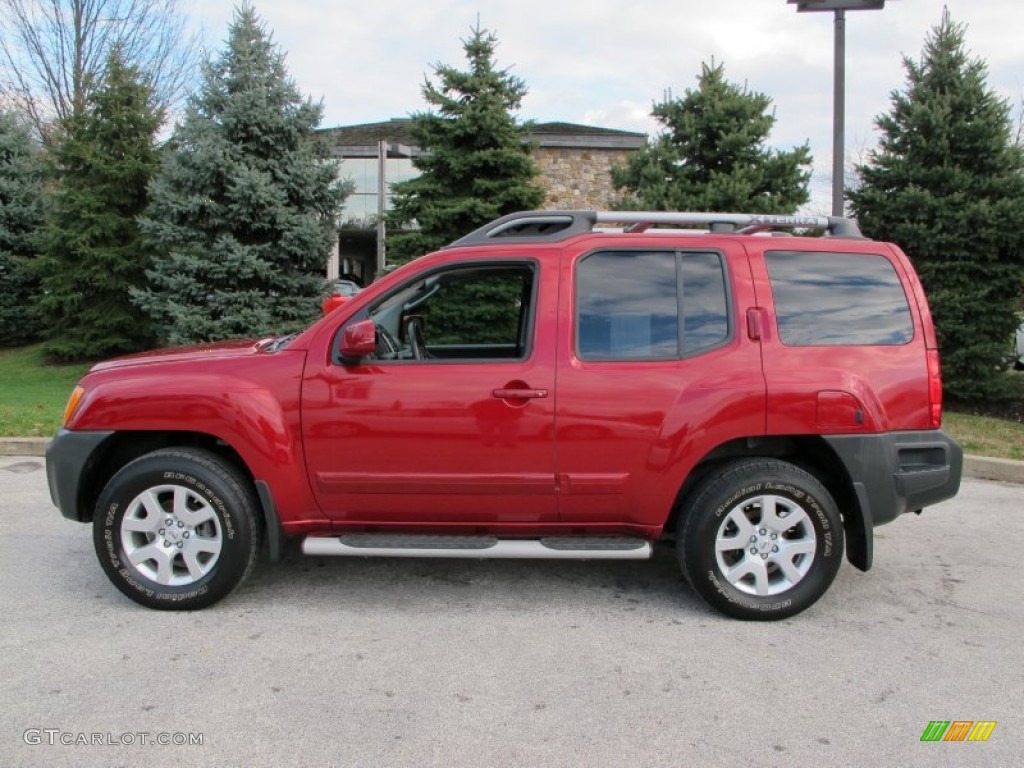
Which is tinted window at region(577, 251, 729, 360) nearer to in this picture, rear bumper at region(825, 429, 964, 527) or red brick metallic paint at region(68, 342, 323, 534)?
rear bumper at region(825, 429, 964, 527)

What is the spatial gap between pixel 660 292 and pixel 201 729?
9.17 ft

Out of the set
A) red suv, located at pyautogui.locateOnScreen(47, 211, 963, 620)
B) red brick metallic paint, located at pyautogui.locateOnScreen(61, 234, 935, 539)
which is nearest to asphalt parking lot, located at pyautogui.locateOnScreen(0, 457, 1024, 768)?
red suv, located at pyautogui.locateOnScreen(47, 211, 963, 620)

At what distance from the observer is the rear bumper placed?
3.76m

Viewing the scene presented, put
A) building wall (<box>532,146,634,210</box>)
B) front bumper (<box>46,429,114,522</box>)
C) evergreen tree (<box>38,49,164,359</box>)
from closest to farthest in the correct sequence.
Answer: front bumper (<box>46,429,114,522</box>), evergreen tree (<box>38,49,164,359</box>), building wall (<box>532,146,634,210</box>)

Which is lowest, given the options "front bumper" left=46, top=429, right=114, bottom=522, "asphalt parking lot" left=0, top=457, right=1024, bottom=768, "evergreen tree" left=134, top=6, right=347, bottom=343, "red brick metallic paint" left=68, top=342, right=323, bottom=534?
"asphalt parking lot" left=0, top=457, right=1024, bottom=768

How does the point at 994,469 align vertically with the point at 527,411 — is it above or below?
below

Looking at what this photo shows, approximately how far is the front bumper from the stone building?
7.96 m

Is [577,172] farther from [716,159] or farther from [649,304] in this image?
[649,304]

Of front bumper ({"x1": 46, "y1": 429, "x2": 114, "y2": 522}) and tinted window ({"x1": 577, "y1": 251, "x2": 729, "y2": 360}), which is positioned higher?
tinted window ({"x1": 577, "y1": 251, "x2": 729, "y2": 360})

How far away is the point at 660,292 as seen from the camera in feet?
12.8

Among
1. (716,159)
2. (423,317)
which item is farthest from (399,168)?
(423,317)

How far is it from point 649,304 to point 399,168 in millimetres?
24236

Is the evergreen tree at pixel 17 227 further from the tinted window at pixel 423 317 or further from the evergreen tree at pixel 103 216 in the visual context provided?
the tinted window at pixel 423 317

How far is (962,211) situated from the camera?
951 cm
